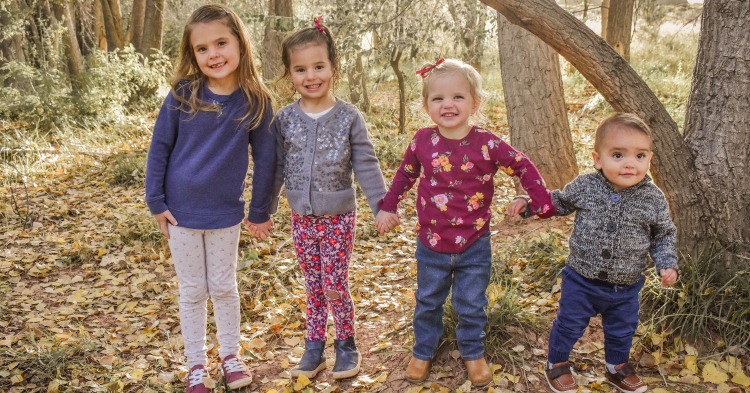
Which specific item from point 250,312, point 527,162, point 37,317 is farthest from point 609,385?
point 37,317

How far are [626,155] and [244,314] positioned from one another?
9.34ft

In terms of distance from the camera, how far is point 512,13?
3006 millimetres

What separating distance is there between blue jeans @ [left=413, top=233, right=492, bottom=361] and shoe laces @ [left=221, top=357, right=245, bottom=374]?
1018 mm

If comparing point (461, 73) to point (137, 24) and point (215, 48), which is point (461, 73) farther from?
point (137, 24)

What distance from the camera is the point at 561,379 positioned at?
288 cm

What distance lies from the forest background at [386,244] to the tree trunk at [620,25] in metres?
2.71

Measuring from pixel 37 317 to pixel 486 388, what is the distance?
3.29m

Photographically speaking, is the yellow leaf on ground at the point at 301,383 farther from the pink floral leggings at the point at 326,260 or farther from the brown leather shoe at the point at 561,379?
the brown leather shoe at the point at 561,379

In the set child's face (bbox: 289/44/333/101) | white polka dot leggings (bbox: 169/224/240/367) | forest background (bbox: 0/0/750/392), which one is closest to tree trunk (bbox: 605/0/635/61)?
forest background (bbox: 0/0/750/392)

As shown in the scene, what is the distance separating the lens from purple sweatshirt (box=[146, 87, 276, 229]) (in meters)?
2.83

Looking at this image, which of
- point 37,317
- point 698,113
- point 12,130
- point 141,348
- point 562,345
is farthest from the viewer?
point 12,130

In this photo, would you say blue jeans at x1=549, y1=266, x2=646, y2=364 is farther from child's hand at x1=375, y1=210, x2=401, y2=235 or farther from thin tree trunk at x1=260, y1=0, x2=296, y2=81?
thin tree trunk at x1=260, y1=0, x2=296, y2=81

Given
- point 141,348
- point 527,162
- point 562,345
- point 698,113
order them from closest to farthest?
point 527,162, point 562,345, point 698,113, point 141,348

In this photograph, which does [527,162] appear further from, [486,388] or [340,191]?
[486,388]
